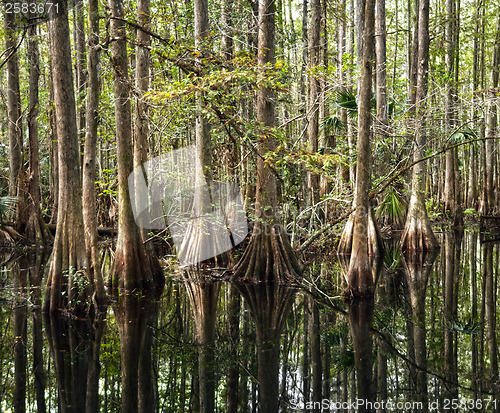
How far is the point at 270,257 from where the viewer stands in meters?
10.0

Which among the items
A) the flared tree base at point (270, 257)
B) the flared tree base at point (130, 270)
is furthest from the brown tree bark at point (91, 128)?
the flared tree base at point (270, 257)

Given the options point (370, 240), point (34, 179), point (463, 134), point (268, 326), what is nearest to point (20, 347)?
point (268, 326)

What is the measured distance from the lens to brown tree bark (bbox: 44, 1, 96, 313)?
7.58m

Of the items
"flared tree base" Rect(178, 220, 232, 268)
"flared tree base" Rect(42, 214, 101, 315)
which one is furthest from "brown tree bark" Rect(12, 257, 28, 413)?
"flared tree base" Rect(178, 220, 232, 268)

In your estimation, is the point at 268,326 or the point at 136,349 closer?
the point at 136,349

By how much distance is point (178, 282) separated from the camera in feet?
34.5

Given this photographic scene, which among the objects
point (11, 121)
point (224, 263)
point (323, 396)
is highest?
point (11, 121)

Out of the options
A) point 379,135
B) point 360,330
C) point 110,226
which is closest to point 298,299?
point 360,330

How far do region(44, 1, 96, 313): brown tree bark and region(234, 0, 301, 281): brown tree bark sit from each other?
11.0ft

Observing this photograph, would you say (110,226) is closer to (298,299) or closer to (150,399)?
(298,299)

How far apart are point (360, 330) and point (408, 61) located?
15858mm

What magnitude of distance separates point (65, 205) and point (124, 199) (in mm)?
1572

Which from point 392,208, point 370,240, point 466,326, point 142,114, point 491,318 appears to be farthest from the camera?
point 392,208

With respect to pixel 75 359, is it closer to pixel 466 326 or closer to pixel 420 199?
pixel 466 326
